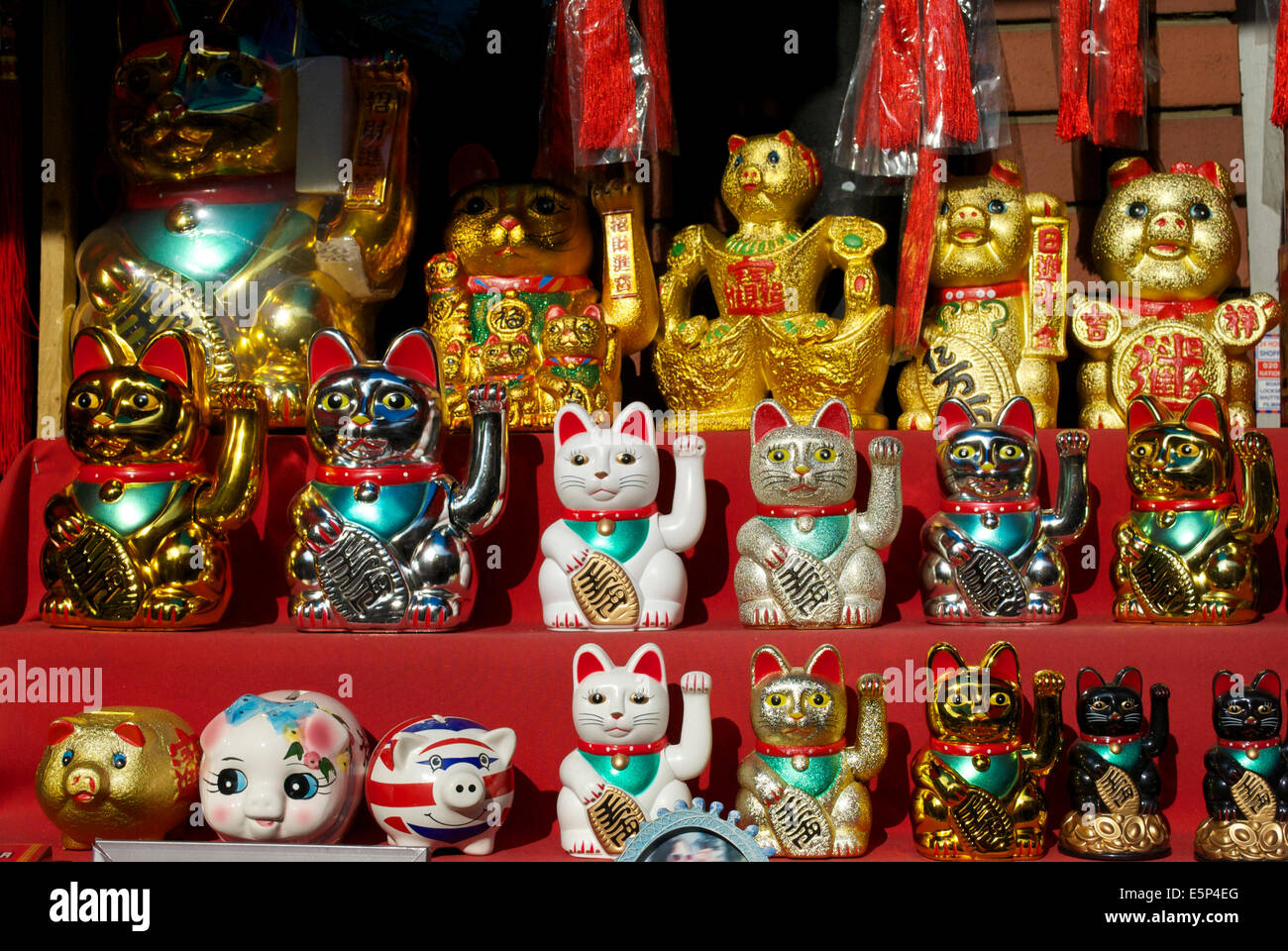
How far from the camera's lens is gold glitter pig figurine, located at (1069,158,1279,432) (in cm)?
372

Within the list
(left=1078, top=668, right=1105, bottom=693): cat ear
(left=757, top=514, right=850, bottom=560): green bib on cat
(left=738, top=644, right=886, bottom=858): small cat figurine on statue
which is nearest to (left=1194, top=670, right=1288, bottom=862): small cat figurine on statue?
(left=1078, top=668, right=1105, bottom=693): cat ear

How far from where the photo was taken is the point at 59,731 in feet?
9.22

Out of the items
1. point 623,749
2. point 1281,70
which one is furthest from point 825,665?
point 1281,70

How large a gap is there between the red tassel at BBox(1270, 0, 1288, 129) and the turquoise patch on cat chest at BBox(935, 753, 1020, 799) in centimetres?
206

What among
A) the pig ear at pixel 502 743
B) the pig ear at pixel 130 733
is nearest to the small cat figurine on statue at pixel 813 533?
the pig ear at pixel 502 743

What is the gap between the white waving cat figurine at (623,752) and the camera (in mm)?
2768

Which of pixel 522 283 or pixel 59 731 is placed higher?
pixel 522 283

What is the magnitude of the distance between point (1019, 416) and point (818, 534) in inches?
23.9

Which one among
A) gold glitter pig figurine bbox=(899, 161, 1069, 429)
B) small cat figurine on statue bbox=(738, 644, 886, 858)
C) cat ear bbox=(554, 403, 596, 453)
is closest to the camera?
small cat figurine on statue bbox=(738, 644, 886, 858)

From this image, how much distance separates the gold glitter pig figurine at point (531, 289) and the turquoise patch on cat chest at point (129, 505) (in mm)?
780

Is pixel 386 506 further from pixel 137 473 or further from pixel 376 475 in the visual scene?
pixel 137 473

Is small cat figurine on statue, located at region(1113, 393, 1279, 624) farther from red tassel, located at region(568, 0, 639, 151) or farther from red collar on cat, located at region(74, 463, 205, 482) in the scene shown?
red collar on cat, located at region(74, 463, 205, 482)

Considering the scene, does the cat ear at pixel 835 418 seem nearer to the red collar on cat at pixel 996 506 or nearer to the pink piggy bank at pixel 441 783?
the red collar on cat at pixel 996 506

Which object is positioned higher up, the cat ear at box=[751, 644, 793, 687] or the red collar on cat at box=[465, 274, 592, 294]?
the red collar on cat at box=[465, 274, 592, 294]
